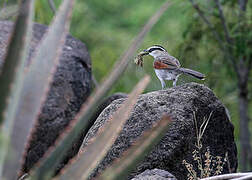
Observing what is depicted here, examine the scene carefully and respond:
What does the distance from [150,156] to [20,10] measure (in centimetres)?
282

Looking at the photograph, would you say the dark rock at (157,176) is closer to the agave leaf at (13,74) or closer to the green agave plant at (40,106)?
the green agave plant at (40,106)

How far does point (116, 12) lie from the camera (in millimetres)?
27500

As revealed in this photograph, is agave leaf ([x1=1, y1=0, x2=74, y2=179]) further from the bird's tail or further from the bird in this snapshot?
the bird

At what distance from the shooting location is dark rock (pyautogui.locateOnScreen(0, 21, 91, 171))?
24.2 ft

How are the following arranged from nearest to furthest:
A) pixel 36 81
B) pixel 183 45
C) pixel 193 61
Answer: pixel 36 81, pixel 193 61, pixel 183 45

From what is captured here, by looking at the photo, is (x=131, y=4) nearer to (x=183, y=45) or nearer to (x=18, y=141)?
(x=183, y=45)

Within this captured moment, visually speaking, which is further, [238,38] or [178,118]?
[238,38]

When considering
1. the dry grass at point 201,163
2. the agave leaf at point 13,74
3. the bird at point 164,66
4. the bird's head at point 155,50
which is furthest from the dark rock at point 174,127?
the agave leaf at point 13,74

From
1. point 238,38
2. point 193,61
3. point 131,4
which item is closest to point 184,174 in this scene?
point 193,61

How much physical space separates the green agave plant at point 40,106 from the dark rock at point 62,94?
4.88 metres

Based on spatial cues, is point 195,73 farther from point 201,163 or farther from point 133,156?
point 133,156

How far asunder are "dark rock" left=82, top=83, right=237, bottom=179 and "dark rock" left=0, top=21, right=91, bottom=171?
2.55 meters

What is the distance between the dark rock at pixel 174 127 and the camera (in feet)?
15.0

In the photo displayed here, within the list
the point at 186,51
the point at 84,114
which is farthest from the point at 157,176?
the point at 186,51
